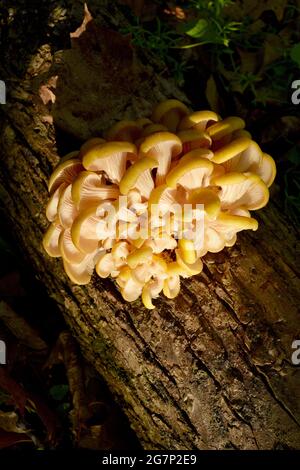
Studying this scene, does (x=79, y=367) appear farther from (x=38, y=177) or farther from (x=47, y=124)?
(x=47, y=124)

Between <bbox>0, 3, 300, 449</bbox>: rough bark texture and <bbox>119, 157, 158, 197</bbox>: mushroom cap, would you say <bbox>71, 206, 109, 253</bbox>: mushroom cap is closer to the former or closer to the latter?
<bbox>119, 157, 158, 197</bbox>: mushroom cap

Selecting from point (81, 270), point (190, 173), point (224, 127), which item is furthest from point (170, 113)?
point (81, 270)

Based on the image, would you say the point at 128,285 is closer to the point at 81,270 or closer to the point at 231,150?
the point at 81,270

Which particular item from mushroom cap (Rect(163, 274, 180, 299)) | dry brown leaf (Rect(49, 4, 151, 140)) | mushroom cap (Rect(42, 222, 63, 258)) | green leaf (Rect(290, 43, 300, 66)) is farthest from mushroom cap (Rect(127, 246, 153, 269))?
green leaf (Rect(290, 43, 300, 66))

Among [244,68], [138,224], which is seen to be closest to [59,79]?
[138,224]

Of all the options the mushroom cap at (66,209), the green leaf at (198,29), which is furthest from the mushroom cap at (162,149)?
the green leaf at (198,29)

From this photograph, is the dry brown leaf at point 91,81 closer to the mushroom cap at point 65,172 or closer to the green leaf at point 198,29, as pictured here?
the mushroom cap at point 65,172
